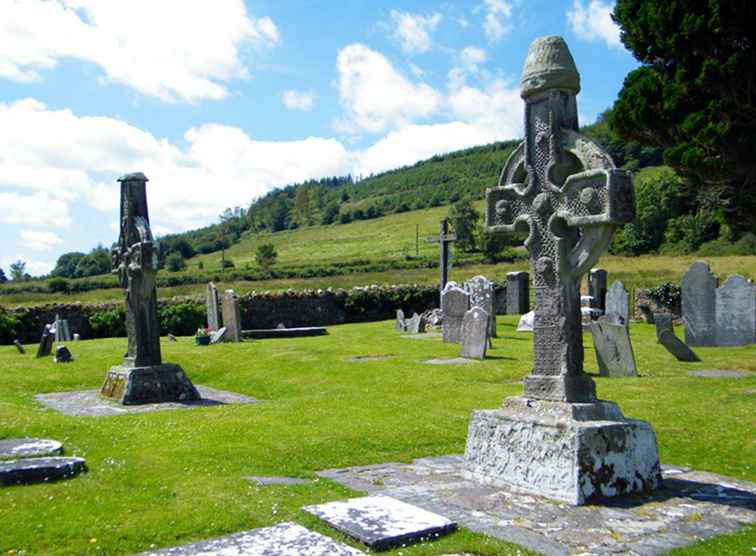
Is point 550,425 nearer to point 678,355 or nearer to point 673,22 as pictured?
point 678,355

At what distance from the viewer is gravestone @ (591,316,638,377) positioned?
47.2 feet

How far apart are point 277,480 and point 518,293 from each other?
24.2 m

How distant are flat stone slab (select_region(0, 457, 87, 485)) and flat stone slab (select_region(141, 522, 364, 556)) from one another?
229 centimetres

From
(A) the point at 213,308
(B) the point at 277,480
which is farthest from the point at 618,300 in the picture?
(B) the point at 277,480

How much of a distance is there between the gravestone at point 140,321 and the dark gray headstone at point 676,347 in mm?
10384

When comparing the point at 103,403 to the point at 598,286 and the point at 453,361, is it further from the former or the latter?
the point at 598,286

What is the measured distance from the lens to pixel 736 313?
19.2 metres

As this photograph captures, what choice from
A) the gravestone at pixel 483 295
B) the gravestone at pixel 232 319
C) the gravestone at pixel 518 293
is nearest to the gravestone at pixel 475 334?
the gravestone at pixel 483 295

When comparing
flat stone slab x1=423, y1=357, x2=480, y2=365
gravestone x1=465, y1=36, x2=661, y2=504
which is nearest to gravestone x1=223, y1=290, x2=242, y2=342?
flat stone slab x1=423, y1=357, x2=480, y2=365

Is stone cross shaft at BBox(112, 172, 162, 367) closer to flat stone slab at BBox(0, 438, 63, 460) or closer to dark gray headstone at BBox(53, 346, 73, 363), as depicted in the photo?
dark gray headstone at BBox(53, 346, 73, 363)

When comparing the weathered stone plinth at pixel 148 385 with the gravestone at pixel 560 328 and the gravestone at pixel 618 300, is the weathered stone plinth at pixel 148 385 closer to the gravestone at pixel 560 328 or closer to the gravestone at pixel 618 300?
the gravestone at pixel 560 328

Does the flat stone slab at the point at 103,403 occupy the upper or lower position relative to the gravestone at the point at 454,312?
lower

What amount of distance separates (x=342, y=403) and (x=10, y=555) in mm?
7220

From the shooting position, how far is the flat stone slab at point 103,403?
41.0 ft
